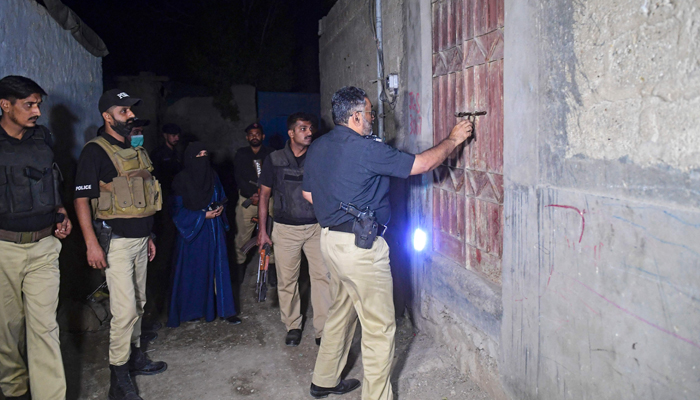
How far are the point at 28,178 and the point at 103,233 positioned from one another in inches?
21.7

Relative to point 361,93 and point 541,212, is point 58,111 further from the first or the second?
point 541,212

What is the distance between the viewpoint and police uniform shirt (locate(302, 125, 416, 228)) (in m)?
2.71

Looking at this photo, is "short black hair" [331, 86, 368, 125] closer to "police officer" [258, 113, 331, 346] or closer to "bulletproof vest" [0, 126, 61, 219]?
"police officer" [258, 113, 331, 346]

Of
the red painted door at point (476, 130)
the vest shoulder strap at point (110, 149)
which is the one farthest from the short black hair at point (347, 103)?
the vest shoulder strap at point (110, 149)

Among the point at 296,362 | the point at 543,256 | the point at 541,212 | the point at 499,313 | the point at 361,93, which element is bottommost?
the point at 296,362

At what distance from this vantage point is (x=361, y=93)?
294 cm

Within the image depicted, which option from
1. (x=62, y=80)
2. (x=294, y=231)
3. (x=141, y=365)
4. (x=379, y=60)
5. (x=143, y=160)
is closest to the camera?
(x=143, y=160)

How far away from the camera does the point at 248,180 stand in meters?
5.96

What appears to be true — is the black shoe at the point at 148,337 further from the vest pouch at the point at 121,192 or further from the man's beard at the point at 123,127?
the man's beard at the point at 123,127

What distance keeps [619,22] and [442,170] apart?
175 cm

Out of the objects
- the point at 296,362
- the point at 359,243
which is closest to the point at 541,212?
the point at 359,243

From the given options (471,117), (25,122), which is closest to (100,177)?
(25,122)

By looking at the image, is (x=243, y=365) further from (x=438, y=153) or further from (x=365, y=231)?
(x=438, y=153)

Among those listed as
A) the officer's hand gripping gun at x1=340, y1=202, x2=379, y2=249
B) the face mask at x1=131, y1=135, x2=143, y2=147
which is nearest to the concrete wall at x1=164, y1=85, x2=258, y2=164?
the face mask at x1=131, y1=135, x2=143, y2=147
